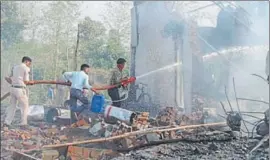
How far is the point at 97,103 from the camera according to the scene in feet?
17.2

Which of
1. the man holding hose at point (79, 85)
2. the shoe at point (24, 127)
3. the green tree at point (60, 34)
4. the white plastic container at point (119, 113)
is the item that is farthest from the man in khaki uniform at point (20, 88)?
the white plastic container at point (119, 113)

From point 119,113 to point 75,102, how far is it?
2.49 feet

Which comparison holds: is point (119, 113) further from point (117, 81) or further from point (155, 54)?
point (155, 54)

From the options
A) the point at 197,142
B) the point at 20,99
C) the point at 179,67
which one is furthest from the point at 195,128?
the point at 20,99

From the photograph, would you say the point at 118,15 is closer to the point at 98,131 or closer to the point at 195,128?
the point at 98,131

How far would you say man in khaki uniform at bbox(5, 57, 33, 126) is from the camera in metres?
6.38

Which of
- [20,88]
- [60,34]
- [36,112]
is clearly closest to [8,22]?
[36,112]

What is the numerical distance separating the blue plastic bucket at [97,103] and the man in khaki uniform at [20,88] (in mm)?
1255

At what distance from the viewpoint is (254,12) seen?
42.7 feet

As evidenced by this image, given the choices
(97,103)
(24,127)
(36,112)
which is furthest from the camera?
(36,112)

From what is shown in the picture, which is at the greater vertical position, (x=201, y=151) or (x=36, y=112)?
(x=36, y=112)

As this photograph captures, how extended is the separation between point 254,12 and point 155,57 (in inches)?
309

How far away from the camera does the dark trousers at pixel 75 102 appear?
5318 millimetres

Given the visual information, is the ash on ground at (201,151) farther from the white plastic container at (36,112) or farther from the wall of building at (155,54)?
the white plastic container at (36,112)
